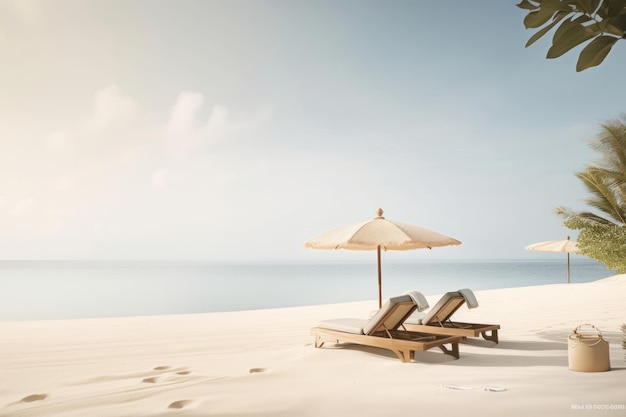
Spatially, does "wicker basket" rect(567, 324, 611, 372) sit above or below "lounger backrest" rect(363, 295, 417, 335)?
below

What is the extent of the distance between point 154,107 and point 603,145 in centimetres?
→ 1803

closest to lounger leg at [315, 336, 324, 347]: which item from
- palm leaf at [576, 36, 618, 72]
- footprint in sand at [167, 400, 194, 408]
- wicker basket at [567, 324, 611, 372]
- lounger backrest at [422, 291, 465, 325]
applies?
lounger backrest at [422, 291, 465, 325]

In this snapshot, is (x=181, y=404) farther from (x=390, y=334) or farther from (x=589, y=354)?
(x=589, y=354)

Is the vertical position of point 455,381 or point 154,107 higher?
point 154,107

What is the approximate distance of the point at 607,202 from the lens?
11.5 metres

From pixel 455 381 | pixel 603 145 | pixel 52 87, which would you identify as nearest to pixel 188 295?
pixel 52 87

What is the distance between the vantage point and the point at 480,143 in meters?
33.5

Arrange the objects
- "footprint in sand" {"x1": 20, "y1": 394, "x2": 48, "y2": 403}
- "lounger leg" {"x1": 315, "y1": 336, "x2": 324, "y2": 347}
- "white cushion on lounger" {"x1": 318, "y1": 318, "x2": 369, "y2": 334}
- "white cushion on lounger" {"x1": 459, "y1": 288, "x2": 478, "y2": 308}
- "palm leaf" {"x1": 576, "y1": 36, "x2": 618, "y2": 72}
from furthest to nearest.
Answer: "lounger leg" {"x1": 315, "y1": 336, "x2": 324, "y2": 347}, "white cushion on lounger" {"x1": 459, "y1": 288, "x2": 478, "y2": 308}, "white cushion on lounger" {"x1": 318, "y1": 318, "x2": 369, "y2": 334}, "footprint in sand" {"x1": 20, "y1": 394, "x2": 48, "y2": 403}, "palm leaf" {"x1": 576, "y1": 36, "x2": 618, "y2": 72}

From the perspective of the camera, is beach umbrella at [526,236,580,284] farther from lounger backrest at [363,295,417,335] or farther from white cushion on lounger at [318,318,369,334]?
lounger backrest at [363,295,417,335]

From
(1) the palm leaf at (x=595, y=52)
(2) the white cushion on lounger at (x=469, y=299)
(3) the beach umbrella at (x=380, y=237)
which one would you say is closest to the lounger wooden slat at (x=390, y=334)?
(2) the white cushion on lounger at (x=469, y=299)

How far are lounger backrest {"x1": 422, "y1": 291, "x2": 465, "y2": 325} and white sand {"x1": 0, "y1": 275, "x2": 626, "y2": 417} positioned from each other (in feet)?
1.65

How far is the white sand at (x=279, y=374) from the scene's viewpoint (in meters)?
3.32

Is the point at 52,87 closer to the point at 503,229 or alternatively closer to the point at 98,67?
the point at 98,67

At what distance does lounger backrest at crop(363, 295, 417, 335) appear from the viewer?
4961 millimetres
